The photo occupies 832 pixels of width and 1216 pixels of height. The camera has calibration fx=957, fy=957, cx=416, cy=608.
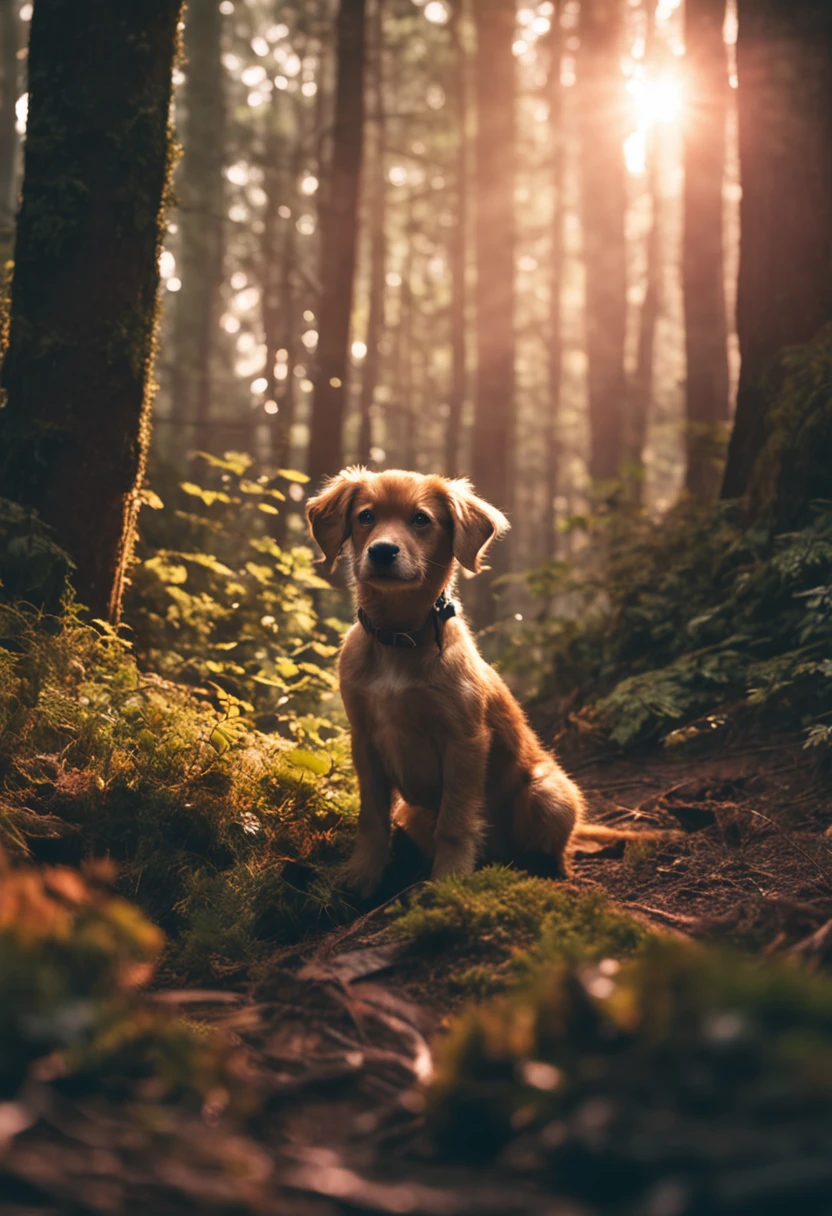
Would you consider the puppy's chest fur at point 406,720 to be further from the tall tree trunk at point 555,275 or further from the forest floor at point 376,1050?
the tall tree trunk at point 555,275

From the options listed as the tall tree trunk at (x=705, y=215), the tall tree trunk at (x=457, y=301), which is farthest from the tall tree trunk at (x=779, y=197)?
the tall tree trunk at (x=457, y=301)

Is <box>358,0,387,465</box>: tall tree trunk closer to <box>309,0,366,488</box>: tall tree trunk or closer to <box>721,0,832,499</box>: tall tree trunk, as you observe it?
<box>309,0,366,488</box>: tall tree trunk

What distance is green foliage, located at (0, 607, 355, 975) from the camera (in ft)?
13.9

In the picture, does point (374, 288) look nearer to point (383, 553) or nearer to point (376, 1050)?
point (383, 553)

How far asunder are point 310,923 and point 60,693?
1.77m

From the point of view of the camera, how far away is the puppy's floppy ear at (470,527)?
511cm

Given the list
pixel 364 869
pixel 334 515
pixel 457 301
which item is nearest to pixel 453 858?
pixel 364 869

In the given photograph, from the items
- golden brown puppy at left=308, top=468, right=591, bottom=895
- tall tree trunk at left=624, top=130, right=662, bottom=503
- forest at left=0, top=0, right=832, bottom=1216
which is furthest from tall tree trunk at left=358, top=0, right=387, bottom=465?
golden brown puppy at left=308, top=468, right=591, bottom=895

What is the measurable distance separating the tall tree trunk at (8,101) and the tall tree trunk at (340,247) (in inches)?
696

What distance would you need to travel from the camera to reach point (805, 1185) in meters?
1.37

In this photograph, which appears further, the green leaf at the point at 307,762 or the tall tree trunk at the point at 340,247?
the tall tree trunk at the point at 340,247

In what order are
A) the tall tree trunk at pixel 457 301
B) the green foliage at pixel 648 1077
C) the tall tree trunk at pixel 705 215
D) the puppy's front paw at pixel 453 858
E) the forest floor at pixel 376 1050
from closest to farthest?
the green foliage at pixel 648 1077, the forest floor at pixel 376 1050, the puppy's front paw at pixel 453 858, the tall tree trunk at pixel 705 215, the tall tree trunk at pixel 457 301

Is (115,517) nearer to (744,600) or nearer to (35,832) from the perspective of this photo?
(35,832)

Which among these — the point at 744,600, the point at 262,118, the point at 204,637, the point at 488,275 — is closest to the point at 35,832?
the point at 204,637
